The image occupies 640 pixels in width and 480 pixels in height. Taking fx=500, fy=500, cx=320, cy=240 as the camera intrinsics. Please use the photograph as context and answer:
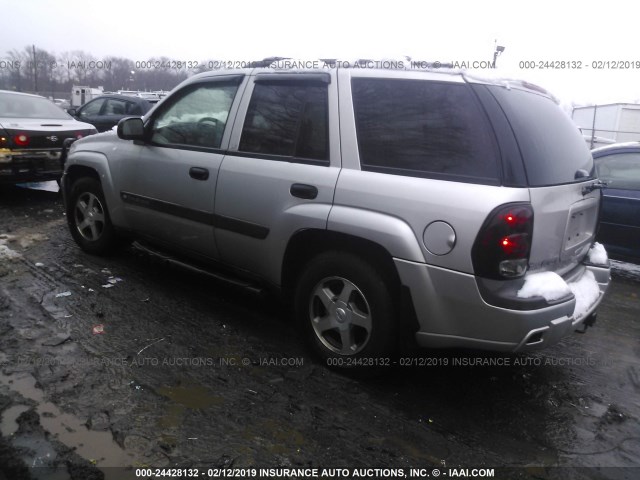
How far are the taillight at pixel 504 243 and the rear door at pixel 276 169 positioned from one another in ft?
3.06

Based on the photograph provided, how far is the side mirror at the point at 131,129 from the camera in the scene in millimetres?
4164

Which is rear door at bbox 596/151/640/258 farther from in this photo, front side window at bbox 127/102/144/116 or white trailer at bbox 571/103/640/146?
white trailer at bbox 571/103/640/146

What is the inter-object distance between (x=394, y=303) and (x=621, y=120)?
63.8ft

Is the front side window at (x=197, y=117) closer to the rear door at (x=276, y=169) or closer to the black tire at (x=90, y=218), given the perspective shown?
the rear door at (x=276, y=169)

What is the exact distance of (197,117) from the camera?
3959 mm

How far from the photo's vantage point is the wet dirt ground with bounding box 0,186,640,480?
247cm

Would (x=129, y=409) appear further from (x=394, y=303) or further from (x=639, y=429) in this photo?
(x=639, y=429)

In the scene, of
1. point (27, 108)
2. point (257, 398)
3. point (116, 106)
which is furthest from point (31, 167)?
point (257, 398)

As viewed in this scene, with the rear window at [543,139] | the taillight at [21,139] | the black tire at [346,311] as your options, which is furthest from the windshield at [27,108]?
the rear window at [543,139]

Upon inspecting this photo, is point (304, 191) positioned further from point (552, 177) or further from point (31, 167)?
point (31, 167)

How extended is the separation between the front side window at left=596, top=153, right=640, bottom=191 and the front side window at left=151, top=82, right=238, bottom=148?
4.24m

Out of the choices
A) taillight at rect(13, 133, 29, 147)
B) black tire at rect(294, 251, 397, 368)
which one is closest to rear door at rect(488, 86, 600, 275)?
black tire at rect(294, 251, 397, 368)

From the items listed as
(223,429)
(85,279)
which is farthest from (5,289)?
(223,429)

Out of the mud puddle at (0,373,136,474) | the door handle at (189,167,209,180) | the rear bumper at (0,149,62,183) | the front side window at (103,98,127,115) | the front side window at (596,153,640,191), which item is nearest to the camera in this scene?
the mud puddle at (0,373,136,474)
